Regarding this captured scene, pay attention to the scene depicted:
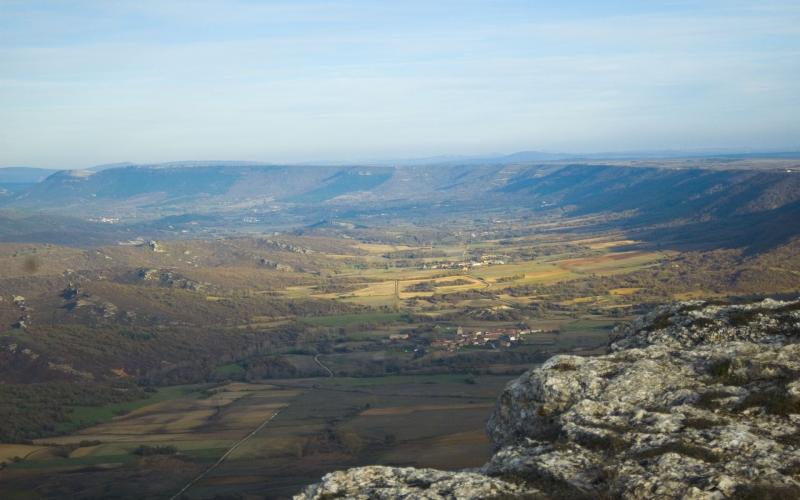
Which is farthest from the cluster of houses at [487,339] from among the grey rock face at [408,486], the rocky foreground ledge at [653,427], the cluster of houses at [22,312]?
the grey rock face at [408,486]

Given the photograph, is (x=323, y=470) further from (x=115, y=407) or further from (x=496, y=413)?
Result: (x=115, y=407)

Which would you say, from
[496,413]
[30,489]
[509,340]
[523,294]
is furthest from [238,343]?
[496,413]

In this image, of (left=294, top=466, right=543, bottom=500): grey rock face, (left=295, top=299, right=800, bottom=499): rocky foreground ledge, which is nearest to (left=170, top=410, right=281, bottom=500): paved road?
(left=295, top=299, right=800, bottom=499): rocky foreground ledge

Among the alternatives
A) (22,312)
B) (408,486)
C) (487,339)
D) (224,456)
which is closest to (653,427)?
(408,486)

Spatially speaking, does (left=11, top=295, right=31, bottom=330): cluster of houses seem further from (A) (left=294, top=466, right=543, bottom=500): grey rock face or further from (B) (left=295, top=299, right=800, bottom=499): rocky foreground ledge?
(A) (left=294, top=466, right=543, bottom=500): grey rock face

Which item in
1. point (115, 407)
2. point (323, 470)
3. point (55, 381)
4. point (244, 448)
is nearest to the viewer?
point (323, 470)

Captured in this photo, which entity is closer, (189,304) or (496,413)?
(496,413)
